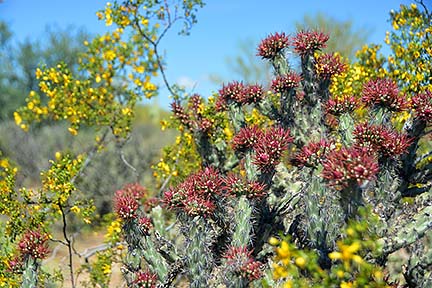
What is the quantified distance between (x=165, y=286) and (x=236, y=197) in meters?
0.85

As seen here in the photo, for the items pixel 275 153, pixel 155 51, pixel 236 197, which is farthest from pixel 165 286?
pixel 155 51

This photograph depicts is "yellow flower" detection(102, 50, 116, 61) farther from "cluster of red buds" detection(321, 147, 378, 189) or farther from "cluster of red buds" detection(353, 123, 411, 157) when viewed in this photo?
"cluster of red buds" detection(321, 147, 378, 189)

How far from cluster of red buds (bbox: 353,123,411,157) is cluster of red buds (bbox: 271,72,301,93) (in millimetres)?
A: 950

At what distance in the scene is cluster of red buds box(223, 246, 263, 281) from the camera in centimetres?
339

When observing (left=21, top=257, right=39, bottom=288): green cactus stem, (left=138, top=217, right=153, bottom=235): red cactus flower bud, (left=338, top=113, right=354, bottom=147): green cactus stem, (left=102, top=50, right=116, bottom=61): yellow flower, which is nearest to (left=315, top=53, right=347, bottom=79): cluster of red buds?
(left=338, top=113, right=354, bottom=147): green cactus stem

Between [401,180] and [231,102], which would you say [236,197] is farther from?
[401,180]

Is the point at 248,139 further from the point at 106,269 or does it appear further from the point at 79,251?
the point at 79,251

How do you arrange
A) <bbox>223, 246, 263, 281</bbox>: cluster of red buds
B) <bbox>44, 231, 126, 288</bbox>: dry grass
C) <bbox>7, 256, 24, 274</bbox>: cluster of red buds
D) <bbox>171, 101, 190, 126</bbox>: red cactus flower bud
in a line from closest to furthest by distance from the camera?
<bbox>223, 246, 263, 281</bbox>: cluster of red buds
<bbox>7, 256, 24, 274</bbox>: cluster of red buds
<bbox>171, 101, 190, 126</bbox>: red cactus flower bud
<bbox>44, 231, 126, 288</bbox>: dry grass

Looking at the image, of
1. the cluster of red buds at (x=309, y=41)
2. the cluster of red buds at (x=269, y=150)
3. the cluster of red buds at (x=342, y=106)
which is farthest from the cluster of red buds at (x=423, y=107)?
the cluster of red buds at (x=269, y=150)

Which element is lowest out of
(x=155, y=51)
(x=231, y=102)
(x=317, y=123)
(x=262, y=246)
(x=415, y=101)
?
(x=262, y=246)

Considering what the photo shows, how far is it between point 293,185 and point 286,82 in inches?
32.7

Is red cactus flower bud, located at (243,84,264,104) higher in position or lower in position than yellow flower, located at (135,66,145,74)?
lower

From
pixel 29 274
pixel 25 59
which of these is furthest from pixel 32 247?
pixel 25 59

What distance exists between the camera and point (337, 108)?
4383 millimetres
